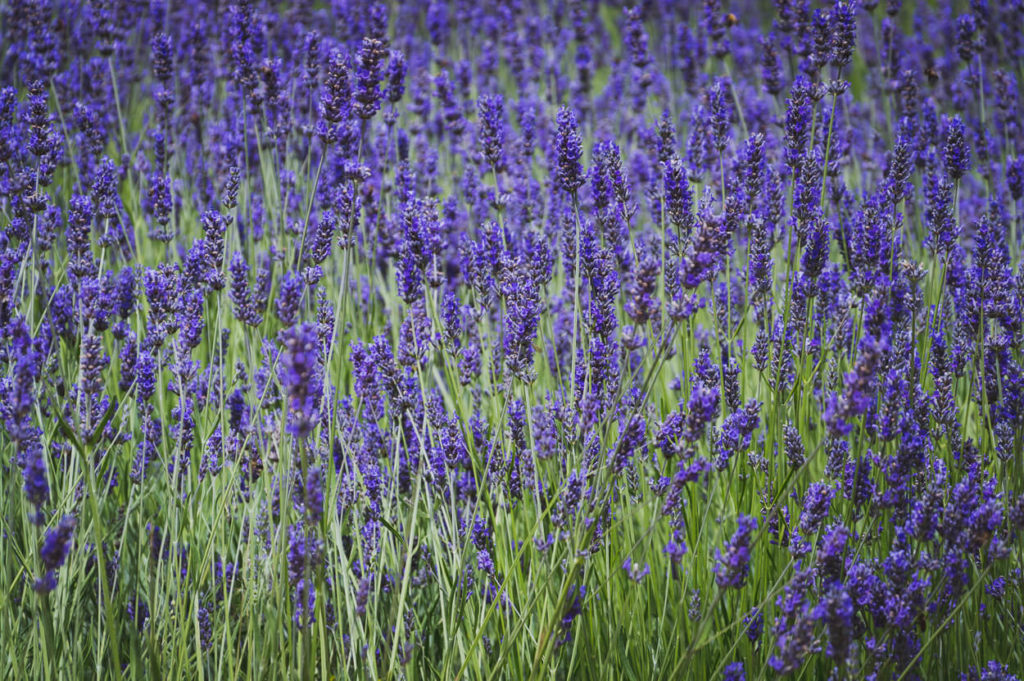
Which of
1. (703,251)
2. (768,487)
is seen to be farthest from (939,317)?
(703,251)

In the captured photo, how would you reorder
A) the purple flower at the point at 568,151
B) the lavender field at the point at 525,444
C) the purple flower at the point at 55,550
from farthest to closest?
the purple flower at the point at 568,151
the lavender field at the point at 525,444
the purple flower at the point at 55,550

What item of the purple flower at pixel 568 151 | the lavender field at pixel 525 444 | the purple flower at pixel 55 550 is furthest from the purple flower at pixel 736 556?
the purple flower at pixel 55 550

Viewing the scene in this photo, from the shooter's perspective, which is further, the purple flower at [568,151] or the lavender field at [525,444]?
the purple flower at [568,151]

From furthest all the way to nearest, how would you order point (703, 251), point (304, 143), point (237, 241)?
1. point (304, 143)
2. point (237, 241)
3. point (703, 251)

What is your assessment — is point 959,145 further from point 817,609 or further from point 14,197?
point 14,197

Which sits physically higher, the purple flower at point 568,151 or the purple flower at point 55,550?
Answer: the purple flower at point 568,151

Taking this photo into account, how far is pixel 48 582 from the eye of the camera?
136 centimetres

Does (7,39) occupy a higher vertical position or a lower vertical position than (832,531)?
higher

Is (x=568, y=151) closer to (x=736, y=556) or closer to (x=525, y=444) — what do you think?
(x=525, y=444)

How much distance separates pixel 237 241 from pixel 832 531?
268cm

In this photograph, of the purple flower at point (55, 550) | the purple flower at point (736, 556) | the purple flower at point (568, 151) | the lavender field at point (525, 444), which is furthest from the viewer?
the purple flower at point (568, 151)

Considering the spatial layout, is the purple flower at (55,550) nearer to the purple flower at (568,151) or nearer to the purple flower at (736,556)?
the purple flower at (736,556)

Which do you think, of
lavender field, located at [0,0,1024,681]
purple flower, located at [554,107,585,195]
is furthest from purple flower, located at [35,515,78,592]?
purple flower, located at [554,107,585,195]

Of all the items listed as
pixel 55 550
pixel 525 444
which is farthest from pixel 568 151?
pixel 55 550
